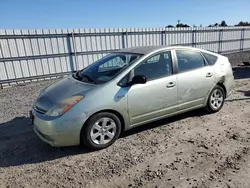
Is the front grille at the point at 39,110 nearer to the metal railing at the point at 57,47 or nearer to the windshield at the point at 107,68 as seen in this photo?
the windshield at the point at 107,68

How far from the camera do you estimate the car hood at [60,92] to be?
3.11 metres

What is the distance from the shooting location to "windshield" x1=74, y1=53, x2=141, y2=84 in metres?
3.49

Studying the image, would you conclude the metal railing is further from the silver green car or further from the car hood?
the car hood

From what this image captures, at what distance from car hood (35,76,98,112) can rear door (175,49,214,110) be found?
5.88ft


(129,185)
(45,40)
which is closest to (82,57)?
(45,40)

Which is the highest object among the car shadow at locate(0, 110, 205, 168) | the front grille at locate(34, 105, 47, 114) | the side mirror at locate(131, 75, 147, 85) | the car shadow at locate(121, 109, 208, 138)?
the side mirror at locate(131, 75, 147, 85)

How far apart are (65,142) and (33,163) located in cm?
55

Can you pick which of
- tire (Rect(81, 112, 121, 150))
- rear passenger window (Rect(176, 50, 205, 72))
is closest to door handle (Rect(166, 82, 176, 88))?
rear passenger window (Rect(176, 50, 205, 72))

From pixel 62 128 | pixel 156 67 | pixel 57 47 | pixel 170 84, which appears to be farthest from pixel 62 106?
pixel 57 47

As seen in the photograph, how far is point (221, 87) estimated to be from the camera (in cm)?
453

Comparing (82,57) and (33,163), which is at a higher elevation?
(82,57)

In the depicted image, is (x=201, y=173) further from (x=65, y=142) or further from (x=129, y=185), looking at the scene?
(x=65, y=142)

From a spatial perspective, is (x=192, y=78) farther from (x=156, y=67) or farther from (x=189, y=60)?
(x=156, y=67)

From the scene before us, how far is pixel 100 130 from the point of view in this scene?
3188 millimetres
